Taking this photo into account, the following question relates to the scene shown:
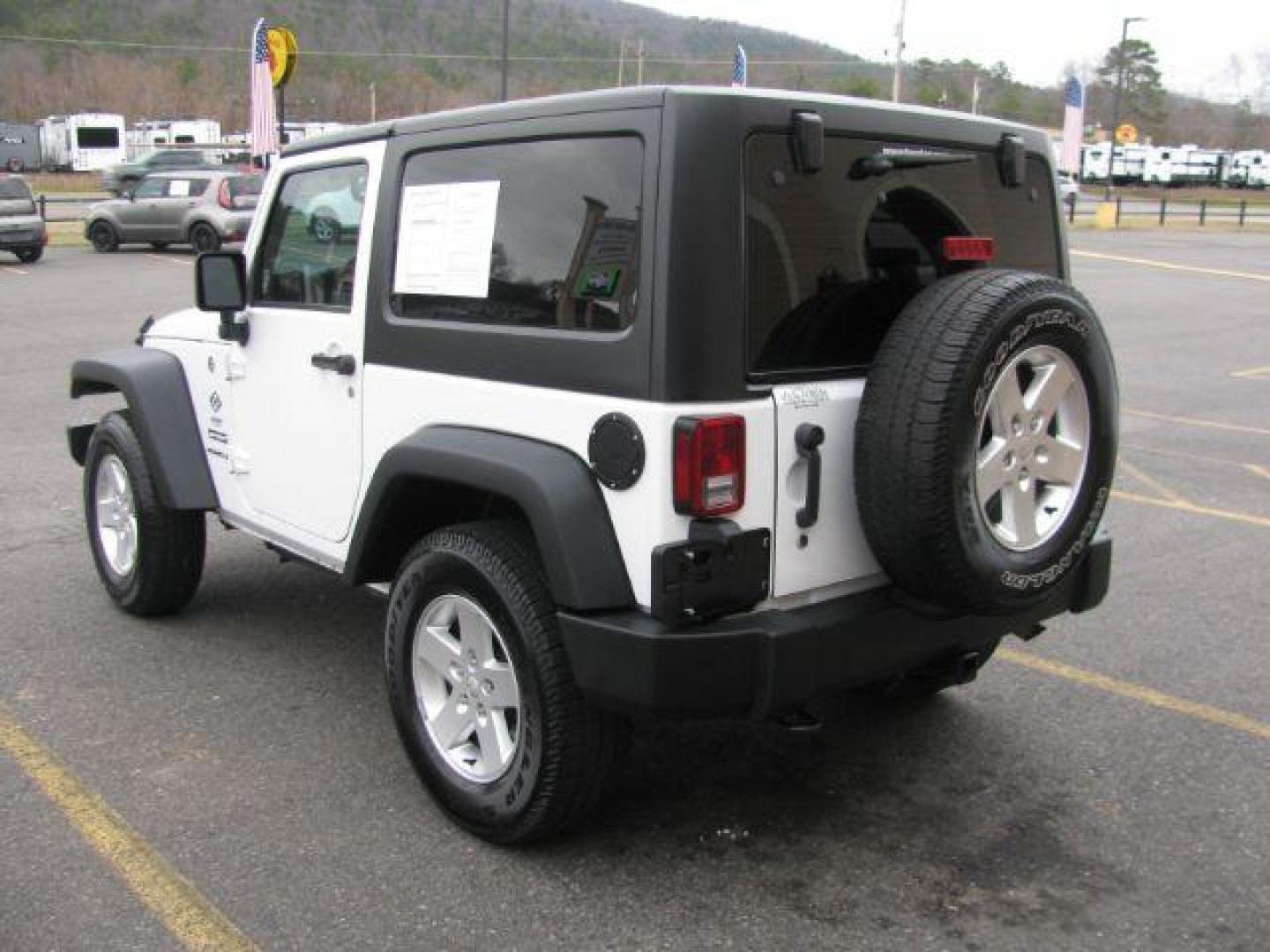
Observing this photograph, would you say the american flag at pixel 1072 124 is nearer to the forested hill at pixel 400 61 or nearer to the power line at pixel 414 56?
the forested hill at pixel 400 61

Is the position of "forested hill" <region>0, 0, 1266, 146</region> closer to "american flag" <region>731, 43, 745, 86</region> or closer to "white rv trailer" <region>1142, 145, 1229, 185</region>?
"white rv trailer" <region>1142, 145, 1229, 185</region>

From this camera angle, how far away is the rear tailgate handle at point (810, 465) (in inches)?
116

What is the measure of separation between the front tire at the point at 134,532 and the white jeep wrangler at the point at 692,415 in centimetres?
132

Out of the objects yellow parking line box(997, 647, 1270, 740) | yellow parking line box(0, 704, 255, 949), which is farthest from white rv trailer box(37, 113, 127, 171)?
yellow parking line box(997, 647, 1270, 740)

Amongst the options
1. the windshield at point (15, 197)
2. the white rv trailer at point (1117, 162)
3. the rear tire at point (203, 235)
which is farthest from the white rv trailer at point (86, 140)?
the white rv trailer at point (1117, 162)

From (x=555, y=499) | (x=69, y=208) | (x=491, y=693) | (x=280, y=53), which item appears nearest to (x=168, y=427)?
(x=491, y=693)

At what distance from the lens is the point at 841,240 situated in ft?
10.1

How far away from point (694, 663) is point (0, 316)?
48.1 ft

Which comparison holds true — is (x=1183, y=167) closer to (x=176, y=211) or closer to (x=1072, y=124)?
(x=1072, y=124)

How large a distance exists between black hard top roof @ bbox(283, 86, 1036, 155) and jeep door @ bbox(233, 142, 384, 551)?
7 cm

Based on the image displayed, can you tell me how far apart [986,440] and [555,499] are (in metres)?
1.07

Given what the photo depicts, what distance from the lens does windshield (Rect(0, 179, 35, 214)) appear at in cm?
2083

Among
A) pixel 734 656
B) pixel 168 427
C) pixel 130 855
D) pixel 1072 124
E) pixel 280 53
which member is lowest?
pixel 130 855

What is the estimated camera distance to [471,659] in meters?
3.29
